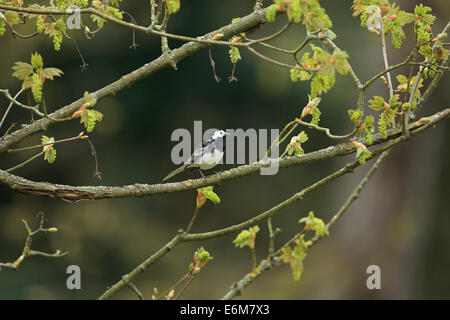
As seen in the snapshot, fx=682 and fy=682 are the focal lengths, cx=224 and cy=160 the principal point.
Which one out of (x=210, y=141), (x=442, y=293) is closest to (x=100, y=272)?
(x=442, y=293)

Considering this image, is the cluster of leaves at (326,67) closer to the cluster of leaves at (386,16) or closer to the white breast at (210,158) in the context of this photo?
the cluster of leaves at (386,16)

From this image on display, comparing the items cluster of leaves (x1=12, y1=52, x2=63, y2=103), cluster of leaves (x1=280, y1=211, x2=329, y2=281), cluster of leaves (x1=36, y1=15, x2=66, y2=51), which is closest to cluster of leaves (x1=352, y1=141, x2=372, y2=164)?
cluster of leaves (x1=280, y1=211, x2=329, y2=281)

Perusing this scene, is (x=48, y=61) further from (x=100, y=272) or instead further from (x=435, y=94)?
Result: (x=435, y=94)

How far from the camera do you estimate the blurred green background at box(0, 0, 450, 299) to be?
9562mm

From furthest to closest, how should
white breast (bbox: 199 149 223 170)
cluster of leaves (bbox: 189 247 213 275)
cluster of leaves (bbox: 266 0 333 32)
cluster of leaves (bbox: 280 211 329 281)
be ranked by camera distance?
white breast (bbox: 199 149 223 170)
cluster of leaves (bbox: 189 247 213 275)
cluster of leaves (bbox: 280 211 329 281)
cluster of leaves (bbox: 266 0 333 32)

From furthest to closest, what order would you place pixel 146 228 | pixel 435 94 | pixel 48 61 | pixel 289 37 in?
1. pixel 146 228
2. pixel 289 37
3. pixel 48 61
4. pixel 435 94

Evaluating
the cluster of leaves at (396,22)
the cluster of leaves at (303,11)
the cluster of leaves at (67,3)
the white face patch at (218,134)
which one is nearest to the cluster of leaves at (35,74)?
the cluster of leaves at (67,3)

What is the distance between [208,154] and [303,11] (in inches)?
92.1

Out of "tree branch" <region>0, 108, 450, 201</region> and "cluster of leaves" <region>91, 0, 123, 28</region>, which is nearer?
"cluster of leaves" <region>91, 0, 123, 28</region>

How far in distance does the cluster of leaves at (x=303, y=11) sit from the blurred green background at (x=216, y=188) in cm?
727

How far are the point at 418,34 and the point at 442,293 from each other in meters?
10.9

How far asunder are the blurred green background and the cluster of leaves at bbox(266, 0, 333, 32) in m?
7.27

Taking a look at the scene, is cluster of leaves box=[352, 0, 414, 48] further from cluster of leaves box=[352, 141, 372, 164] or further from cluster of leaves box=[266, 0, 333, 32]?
cluster of leaves box=[266, 0, 333, 32]

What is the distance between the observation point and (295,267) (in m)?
2.76
